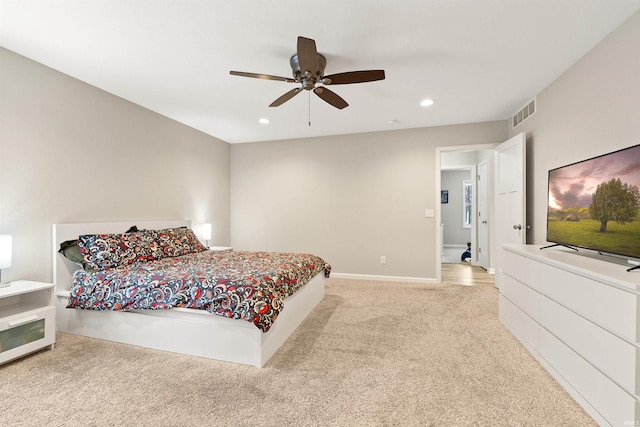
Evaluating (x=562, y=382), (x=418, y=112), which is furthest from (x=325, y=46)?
(x=562, y=382)

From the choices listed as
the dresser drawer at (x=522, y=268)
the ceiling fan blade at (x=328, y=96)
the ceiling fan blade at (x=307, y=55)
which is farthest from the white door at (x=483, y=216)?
the ceiling fan blade at (x=307, y=55)

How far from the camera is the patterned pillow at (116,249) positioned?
105 inches

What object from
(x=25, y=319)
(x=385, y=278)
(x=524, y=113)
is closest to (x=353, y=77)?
(x=524, y=113)

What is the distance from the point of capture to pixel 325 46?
2.30 metres

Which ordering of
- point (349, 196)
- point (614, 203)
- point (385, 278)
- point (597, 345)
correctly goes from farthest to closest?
point (349, 196), point (385, 278), point (614, 203), point (597, 345)

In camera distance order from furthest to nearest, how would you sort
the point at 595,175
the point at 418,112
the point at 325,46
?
1. the point at 418,112
2. the point at 325,46
3. the point at 595,175

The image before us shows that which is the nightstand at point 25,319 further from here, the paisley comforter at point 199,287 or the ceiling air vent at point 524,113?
the ceiling air vent at point 524,113

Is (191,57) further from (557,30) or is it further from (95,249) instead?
(557,30)

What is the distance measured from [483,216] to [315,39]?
495 centimetres

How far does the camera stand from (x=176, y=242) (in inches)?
138

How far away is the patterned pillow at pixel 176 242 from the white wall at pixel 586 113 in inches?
166

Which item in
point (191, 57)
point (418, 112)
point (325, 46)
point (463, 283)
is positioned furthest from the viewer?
point (463, 283)

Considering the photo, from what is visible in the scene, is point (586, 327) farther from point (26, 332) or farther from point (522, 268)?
point (26, 332)

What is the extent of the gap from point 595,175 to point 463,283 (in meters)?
2.85
